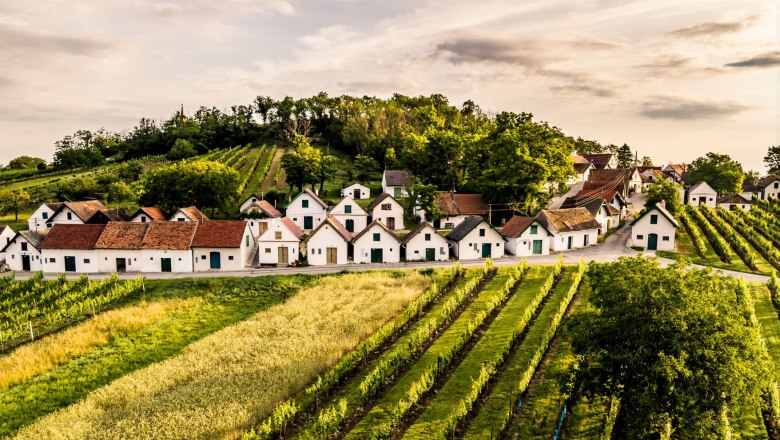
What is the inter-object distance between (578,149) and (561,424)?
12055 centimetres

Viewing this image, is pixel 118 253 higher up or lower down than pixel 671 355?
higher up

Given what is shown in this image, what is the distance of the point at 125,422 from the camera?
73.9ft

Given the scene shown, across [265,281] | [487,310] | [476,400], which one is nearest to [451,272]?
[487,310]

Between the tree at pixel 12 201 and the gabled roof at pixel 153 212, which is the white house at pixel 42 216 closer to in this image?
the tree at pixel 12 201

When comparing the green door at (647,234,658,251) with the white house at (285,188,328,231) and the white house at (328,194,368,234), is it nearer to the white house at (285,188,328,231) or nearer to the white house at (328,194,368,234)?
the white house at (328,194,368,234)

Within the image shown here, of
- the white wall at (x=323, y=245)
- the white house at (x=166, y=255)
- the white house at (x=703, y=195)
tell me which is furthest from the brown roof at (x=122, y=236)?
the white house at (x=703, y=195)

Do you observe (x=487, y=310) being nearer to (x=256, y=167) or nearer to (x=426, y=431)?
(x=426, y=431)

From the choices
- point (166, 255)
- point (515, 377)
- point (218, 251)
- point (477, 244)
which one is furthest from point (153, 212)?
point (515, 377)

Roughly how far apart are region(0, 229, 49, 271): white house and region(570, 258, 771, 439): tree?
52.6 m

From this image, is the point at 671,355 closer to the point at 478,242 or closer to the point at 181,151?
the point at 478,242

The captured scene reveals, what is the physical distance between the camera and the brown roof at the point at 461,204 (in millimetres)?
65312

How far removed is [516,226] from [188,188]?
41355 mm

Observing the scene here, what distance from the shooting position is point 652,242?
186 ft

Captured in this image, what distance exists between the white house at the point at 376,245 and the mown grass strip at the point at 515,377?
1955 centimetres
